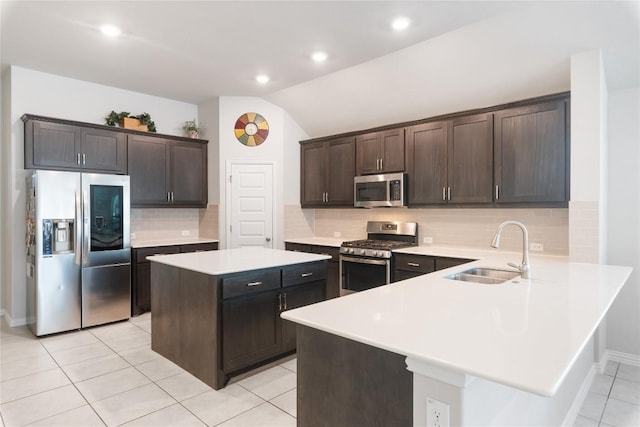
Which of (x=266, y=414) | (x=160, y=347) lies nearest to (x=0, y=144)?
(x=160, y=347)

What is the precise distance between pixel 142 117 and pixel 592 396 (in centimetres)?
561

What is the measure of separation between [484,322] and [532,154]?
8.91 ft

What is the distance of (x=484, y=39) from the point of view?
3.25 metres

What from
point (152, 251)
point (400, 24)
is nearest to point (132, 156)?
point (152, 251)

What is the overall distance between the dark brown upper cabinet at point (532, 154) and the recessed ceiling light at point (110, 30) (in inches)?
146

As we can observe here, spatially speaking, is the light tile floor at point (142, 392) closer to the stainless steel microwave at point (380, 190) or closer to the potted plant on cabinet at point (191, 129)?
the stainless steel microwave at point (380, 190)

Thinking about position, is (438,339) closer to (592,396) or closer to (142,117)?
(592,396)

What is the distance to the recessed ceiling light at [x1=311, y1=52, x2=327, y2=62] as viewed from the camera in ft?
12.5

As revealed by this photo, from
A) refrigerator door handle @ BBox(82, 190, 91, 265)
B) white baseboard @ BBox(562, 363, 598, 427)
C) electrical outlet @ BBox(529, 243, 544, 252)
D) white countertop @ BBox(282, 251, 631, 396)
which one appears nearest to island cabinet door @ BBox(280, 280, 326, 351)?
white countertop @ BBox(282, 251, 631, 396)

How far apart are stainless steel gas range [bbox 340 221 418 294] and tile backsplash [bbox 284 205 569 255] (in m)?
0.14

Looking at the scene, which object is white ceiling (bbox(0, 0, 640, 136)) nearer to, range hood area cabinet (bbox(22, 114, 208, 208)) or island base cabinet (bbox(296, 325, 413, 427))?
range hood area cabinet (bbox(22, 114, 208, 208))

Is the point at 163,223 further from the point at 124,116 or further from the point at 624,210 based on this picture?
the point at 624,210

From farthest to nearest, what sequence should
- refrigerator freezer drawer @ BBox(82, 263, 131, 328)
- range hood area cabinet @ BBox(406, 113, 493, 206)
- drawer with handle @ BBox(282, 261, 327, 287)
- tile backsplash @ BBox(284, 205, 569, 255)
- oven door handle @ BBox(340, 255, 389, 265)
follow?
oven door handle @ BBox(340, 255, 389, 265)
refrigerator freezer drawer @ BBox(82, 263, 131, 328)
range hood area cabinet @ BBox(406, 113, 493, 206)
tile backsplash @ BBox(284, 205, 569, 255)
drawer with handle @ BBox(282, 261, 327, 287)

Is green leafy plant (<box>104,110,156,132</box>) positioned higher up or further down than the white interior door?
higher up
